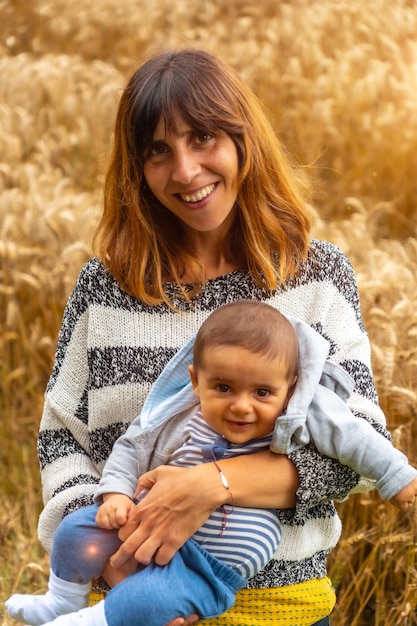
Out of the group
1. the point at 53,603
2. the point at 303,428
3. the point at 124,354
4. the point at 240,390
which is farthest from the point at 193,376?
the point at 53,603

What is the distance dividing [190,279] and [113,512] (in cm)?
68

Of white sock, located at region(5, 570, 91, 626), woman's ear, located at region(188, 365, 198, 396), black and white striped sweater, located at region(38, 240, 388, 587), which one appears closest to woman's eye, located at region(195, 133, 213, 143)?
black and white striped sweater, located at region(38, 240, 388, 587)

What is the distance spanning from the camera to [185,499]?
6.59 feet

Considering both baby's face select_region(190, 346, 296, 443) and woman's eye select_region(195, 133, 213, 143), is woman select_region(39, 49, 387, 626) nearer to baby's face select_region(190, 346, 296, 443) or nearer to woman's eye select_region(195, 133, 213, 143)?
woman's eye select_region(195, 133, 213, 143)

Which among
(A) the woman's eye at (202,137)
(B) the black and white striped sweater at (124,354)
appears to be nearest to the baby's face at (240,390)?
(B) the black and white striped sweater at (124,354)

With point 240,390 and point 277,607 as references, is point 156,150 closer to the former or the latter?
point 240,390

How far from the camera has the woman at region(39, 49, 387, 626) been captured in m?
2.27

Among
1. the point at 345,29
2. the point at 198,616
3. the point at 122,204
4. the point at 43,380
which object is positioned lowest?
the point at 198,616

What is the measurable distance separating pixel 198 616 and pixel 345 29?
6636mm

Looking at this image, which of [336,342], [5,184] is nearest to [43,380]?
[5,184]

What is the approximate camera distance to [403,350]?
328 cm

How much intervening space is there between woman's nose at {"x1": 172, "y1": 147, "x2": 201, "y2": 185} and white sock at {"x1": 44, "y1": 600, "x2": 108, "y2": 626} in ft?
3.25

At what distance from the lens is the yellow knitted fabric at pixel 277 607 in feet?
7.23

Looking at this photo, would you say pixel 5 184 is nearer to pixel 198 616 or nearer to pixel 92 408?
pixel 92 408
